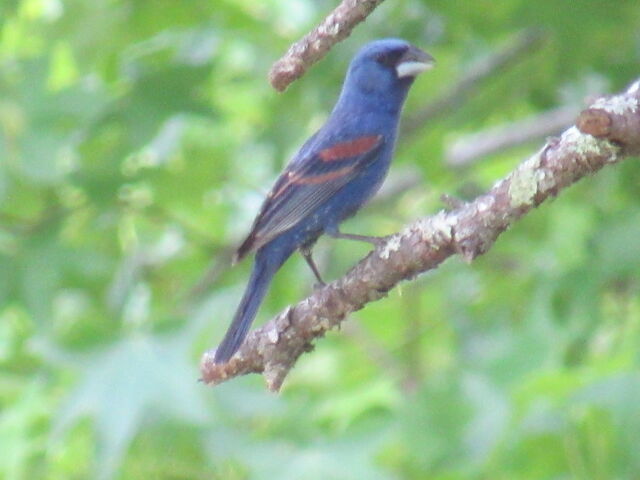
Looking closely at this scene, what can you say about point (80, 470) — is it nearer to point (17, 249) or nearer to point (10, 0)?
point (17, 249)

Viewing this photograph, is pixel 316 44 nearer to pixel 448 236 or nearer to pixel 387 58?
pixel 448 236

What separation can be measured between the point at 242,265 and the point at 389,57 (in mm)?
1513

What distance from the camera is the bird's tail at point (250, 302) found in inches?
116

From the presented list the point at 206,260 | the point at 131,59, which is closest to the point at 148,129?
the point at 131,59

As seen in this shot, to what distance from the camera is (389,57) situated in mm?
4273

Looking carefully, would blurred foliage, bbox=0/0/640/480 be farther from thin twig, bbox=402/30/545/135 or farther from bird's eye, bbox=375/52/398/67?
bird's eye, bbox=375/52/398/67

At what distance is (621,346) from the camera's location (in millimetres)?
4586

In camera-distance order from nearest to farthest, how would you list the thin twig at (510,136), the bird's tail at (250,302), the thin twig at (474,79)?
the bird's tail at (250,302), the thin twig at (474,79), the thin twig at (510,136)

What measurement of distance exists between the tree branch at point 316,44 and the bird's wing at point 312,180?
1.37 m

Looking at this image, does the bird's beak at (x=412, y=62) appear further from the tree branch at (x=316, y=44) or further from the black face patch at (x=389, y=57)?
the tree branch at (x=316, y=44)

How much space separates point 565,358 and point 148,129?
1.82m

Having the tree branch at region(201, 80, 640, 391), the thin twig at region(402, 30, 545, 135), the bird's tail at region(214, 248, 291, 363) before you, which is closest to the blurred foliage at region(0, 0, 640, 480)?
the thin twig at region(402, 30, 545, 135)

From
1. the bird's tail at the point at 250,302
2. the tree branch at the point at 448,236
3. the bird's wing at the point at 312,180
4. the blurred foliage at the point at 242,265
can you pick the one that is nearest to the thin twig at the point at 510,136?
the blurred foliage at the point at 242,265

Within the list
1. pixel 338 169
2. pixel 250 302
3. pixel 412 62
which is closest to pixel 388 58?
pixel 412 62
